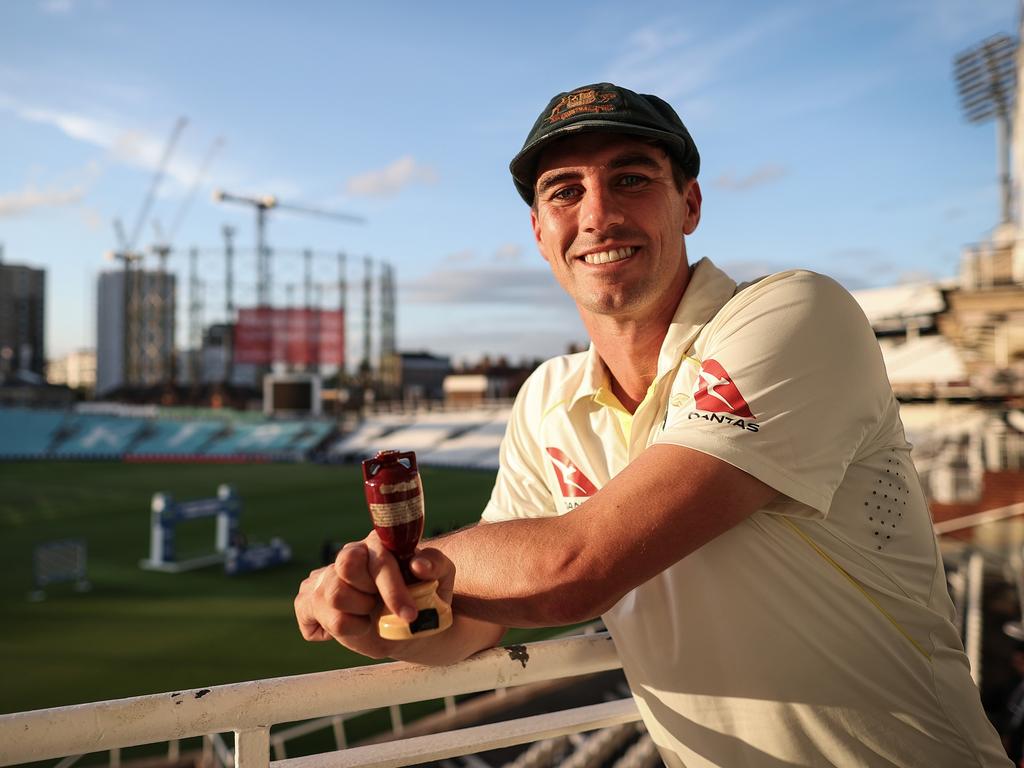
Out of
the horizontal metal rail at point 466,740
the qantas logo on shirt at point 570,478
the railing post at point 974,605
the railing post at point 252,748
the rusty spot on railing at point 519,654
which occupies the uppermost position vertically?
the qantas logo on shirt at point 570,478

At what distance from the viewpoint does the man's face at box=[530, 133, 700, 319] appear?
169 centimetres

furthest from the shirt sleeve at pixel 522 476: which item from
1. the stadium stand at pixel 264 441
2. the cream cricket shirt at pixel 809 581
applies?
the stadium stand at pixel 264 441

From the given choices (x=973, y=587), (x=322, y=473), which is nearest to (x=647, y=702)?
(x=973, y=587)

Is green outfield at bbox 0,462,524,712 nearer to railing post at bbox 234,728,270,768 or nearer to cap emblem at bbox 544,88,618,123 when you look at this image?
railing post at bbox 234,728,270,768

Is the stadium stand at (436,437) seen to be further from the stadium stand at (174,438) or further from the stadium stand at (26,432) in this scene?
the stadium stand at (26,432)

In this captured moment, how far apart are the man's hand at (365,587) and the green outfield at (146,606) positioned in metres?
9.45

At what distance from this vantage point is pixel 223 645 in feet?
36.1

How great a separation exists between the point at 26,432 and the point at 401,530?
191ft

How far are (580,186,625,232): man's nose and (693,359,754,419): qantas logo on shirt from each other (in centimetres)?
46

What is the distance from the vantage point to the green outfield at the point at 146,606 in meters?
9.88

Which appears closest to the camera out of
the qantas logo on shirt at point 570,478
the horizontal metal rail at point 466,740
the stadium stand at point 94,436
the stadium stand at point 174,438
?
the horizontal metal rail at point 466,740

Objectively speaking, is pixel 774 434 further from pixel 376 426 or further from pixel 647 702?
pixel 376 426

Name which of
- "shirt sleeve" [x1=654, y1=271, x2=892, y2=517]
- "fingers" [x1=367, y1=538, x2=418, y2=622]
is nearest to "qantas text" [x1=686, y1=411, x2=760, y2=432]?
"shirt sleeve" [x1=654, y1=271, x2=892, y2=517]

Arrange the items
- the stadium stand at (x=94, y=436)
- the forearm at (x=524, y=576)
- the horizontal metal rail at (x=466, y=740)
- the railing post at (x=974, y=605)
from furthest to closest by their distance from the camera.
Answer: the stadium stand at (x=94, y=436), the railing post at (x=974, y=605), the horizontal metal rail at (x=466, y=740), the forearm at (x=524, y=576)
